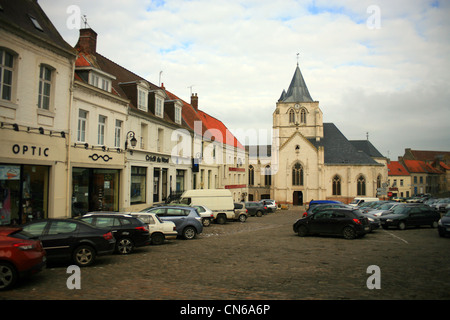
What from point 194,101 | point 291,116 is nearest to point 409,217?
point 194,101

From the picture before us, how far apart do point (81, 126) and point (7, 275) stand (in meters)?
12.0

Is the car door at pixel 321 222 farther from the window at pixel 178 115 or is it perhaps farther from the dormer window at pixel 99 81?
the window at pixel 178 115

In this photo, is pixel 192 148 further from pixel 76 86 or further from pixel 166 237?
pixel 166 237

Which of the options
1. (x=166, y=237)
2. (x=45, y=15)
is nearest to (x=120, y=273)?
(x=166, y=237)

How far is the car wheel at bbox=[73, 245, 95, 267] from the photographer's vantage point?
33.8 ft

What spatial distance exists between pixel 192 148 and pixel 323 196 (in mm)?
35388

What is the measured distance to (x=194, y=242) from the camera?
52.0 feet

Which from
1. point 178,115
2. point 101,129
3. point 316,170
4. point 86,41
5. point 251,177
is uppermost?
point 86,41

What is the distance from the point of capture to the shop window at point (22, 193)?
13650 millimetres

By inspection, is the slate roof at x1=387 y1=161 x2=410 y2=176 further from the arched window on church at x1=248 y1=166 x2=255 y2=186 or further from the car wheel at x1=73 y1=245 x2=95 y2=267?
the car wheel at x1=73 y1=245 x2=95 y2=267

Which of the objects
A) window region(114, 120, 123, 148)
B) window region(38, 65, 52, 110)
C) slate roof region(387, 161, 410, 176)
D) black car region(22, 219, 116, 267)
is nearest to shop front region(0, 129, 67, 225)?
window region(38, 65, 52, 110)

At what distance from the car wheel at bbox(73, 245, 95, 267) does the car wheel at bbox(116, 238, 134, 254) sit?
2262 mm

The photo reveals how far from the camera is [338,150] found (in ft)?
213

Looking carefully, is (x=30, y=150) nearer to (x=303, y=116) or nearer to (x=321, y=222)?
(x=321, y=222)
